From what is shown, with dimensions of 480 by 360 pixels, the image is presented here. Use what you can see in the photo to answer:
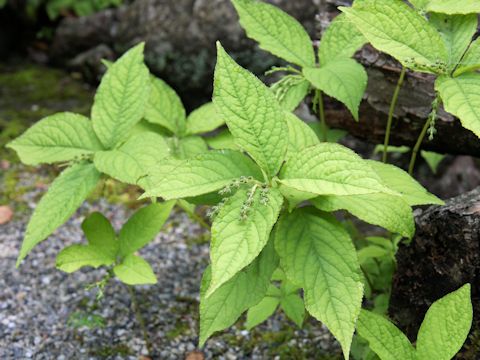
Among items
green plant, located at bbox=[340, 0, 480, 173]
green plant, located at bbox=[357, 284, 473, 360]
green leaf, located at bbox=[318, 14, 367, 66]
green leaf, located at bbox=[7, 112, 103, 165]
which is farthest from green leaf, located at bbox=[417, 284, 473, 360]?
green leaf, located at bbox=[7, 112, 103, 165]

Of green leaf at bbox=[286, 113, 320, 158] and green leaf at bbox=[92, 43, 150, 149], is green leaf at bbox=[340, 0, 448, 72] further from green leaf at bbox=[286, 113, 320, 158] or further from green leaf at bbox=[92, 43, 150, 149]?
green leaf at bbox=[92, 43, 150, 149]

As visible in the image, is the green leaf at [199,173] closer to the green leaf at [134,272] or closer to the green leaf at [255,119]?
the green leaf at [255,119]

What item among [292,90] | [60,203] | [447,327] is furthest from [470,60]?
[60,203]

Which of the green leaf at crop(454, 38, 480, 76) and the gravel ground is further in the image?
the gravel ground

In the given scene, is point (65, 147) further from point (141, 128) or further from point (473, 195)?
point (473, 195)

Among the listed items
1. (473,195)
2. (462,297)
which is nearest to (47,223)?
(462,297)
